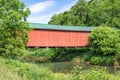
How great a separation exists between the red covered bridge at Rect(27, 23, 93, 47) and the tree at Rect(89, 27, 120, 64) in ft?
5.94

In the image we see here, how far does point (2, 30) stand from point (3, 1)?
112 inches

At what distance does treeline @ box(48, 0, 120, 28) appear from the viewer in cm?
5528

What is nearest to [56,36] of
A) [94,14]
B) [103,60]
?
[103,60]

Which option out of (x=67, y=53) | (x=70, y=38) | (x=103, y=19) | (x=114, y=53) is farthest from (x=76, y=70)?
(x=103, y=19)

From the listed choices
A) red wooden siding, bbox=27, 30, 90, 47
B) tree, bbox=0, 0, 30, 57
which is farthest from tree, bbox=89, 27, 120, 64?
A: tree, bbox=0, 0, 30, 57

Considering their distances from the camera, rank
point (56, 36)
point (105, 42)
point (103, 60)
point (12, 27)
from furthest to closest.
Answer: point (56, 36)
point (105, 42)
point (103, 60)
point (12, 27)

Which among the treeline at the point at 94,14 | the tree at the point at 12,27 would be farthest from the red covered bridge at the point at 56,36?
the treeline at the point at 94,14

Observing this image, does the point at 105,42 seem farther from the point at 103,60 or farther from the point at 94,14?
the point at 94,14

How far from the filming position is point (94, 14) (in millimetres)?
57750

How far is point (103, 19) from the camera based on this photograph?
184 ft

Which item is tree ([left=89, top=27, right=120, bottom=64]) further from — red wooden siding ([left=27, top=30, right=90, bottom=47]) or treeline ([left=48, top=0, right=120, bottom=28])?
treeline ([left=48, top=0, right=120, bottom=28])

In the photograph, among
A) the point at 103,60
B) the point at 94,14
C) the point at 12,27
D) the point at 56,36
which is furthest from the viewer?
the point at 94,14

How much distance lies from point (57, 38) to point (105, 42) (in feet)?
18.7

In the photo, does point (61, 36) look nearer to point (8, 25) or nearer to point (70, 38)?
point (70, 38)
